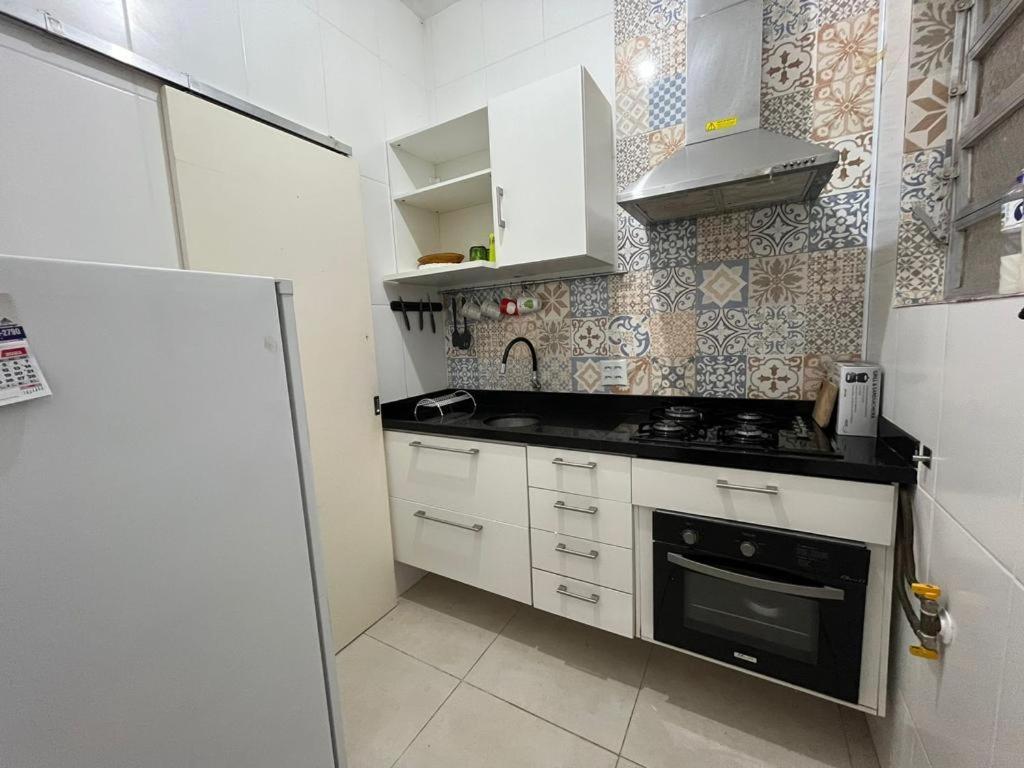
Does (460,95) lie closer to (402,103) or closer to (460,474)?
(402,103)

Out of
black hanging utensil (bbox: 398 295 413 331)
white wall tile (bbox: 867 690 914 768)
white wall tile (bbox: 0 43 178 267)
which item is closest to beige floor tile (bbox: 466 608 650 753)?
white wall tile (bbox: 867 690 914 768)

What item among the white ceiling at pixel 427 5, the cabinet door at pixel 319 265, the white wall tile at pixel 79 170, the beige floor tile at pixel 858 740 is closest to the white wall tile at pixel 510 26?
the white ceiling at pixel 427 5

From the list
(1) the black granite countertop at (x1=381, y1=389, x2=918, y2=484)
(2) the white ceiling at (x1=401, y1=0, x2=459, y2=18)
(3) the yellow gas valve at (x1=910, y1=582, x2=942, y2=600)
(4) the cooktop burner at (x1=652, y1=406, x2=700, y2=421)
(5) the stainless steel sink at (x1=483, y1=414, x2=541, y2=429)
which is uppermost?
(2) the white ceiling at (x1=401, y1=0, x2=459, y2=18)

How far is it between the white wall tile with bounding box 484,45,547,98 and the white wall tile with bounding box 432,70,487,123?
45 millimetres

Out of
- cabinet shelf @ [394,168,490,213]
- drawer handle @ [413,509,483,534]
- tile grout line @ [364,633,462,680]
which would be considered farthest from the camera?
cabinet shelf @ [394,168,490,213]

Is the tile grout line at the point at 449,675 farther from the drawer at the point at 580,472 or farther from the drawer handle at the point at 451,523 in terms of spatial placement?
the drawer at the point at 580,472

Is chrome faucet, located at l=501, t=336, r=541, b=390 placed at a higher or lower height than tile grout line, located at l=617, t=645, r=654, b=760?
higher

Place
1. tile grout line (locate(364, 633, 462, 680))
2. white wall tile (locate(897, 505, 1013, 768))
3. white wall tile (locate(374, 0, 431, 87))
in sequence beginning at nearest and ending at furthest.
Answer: white wall tile (locate(897, 505, 1013, 768)) < tile grout line (locate(364, 633, 462, 680)) < white wall tile (locate(374, 0, 431, 87))

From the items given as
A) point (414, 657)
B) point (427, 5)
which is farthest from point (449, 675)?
point (427, 5)

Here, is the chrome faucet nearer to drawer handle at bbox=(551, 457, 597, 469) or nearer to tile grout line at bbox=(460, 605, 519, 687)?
drawer handle at bbox=(551, 457, 597, 469)

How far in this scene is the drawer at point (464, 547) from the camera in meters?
1.52

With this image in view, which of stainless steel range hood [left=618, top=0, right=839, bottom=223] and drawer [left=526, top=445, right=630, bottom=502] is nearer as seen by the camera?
stainless steel range hood [left=618, top=0, right=839, bottom=223]

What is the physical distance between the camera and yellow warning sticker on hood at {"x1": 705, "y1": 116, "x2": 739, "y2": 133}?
1.24 metres

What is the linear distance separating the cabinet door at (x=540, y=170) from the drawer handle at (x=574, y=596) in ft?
3.96
